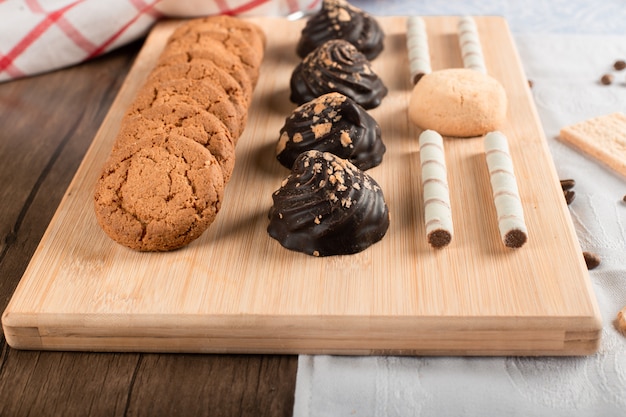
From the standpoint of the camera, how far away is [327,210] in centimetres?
210

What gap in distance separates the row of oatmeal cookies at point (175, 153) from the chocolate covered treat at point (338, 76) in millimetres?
201

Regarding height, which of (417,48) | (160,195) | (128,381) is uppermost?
(160,195)

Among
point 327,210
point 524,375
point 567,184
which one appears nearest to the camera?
point 524,375

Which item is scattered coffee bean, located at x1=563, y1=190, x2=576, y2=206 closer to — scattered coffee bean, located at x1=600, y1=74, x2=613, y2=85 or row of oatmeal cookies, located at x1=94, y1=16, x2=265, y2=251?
scattered coffee bean, located at x1=600, y1=74, x2=613, y2=85

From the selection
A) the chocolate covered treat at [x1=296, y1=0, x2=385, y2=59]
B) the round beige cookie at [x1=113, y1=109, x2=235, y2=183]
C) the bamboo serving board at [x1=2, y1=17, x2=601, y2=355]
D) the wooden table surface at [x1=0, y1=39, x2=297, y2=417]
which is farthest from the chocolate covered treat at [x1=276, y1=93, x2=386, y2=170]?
the wooden table surface at [x1=0, y1=39, x2=297, y2=417]

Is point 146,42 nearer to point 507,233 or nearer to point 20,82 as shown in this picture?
point 20,82

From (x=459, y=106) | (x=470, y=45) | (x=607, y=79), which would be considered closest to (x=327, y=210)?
(x=459, y=106)

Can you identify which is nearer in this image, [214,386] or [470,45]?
[214,386]

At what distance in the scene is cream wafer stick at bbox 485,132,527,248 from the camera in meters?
2.13

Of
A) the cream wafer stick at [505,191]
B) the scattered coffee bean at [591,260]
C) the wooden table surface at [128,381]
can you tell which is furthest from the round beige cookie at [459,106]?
the wooden table surface at [128,381]

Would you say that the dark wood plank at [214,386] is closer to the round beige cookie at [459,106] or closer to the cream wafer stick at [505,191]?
the cream wafer stick at [505,191]

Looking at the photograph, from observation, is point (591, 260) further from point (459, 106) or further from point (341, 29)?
point (341, 29)

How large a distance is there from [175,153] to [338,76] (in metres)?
0.78

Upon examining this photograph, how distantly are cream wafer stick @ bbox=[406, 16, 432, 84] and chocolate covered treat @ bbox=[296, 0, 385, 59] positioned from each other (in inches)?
5.5
